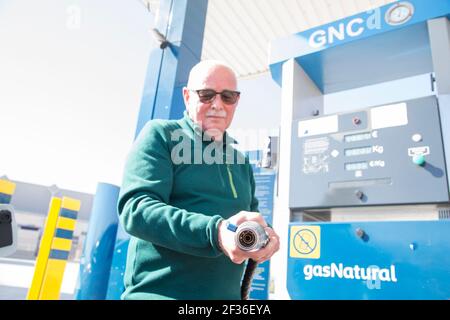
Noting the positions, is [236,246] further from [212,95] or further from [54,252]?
[54,252]

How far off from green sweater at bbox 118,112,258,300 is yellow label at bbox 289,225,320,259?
0.76m

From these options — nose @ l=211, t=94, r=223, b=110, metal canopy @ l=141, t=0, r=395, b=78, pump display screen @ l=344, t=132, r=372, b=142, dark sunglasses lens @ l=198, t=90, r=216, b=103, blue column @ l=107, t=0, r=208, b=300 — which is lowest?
nose @ l=211, t=94, r=223, b=110

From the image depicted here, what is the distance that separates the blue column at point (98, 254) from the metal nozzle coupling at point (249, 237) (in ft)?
8.22

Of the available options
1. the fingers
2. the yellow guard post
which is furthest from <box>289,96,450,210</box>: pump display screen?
the yellow guard post

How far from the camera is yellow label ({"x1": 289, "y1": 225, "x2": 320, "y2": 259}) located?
1712 mm

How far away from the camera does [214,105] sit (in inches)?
45.9

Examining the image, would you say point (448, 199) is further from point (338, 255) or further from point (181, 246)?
point (181, 246)

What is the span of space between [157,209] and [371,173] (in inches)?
51.6

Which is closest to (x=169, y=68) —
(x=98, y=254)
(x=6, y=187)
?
(x=98, y=254)

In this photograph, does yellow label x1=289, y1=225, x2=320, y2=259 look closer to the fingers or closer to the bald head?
the bald head

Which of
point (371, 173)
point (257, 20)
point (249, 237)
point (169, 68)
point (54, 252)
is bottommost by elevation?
point (54, 252)

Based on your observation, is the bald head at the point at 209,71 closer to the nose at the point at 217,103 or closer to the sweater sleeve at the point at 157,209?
the nose at the point at 217,103

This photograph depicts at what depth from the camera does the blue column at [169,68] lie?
236cm

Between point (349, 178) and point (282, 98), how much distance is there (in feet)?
2.58
